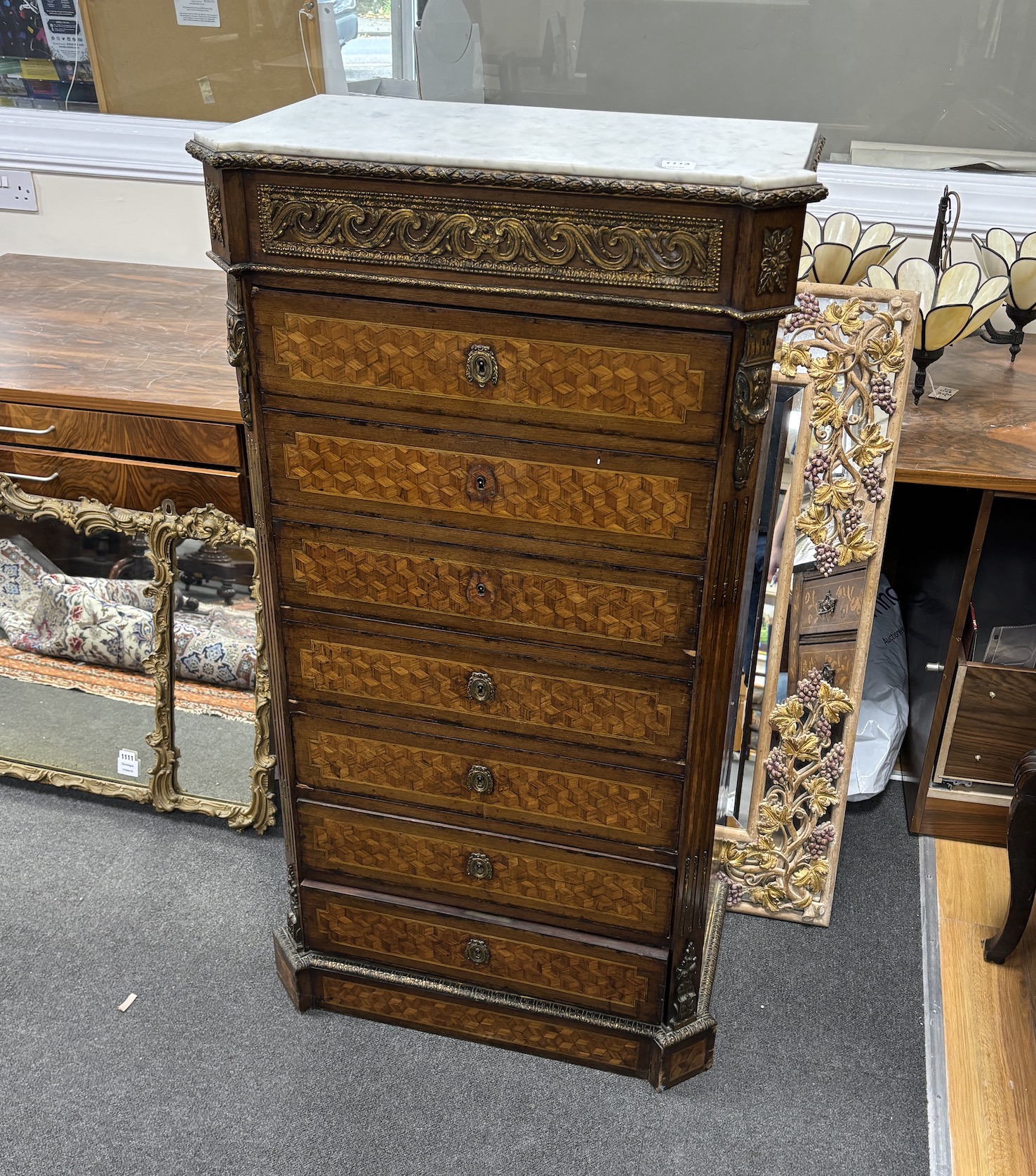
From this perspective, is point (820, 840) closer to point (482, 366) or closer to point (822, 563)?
point (822, 563)

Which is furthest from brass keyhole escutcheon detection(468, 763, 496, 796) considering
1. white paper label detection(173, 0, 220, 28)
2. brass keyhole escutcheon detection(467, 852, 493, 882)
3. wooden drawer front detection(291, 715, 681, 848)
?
white paper label detection(173, 0, 220, 28)

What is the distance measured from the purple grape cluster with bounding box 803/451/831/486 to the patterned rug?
1.19m

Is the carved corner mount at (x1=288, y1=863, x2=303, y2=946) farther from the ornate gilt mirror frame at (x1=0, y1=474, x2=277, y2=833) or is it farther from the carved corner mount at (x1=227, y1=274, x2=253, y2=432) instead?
the carved corner mount at (x1=227, y1=274, x2=253, y2=432)

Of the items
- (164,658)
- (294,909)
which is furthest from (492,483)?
(164,658)

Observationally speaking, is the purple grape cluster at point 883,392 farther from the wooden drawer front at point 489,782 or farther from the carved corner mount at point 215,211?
the carved corner mount at point 215,211

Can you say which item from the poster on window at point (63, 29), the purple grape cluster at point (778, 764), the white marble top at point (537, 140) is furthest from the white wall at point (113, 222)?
the purple grape cluster at point (778, 764)

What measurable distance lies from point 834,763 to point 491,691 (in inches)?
31.4

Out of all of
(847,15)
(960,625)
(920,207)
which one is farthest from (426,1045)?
(847,15)

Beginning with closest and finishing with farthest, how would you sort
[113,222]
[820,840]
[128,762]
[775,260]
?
[775,260]
[820,840]
[128,762]
[113,222]

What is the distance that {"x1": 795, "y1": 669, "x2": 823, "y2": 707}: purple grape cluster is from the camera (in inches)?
80.2

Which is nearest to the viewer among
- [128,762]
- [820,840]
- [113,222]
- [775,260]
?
[775,260]

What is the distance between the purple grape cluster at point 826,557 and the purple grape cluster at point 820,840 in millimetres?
492

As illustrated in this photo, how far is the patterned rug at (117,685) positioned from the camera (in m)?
2.33

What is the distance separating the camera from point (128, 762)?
2352 mm
